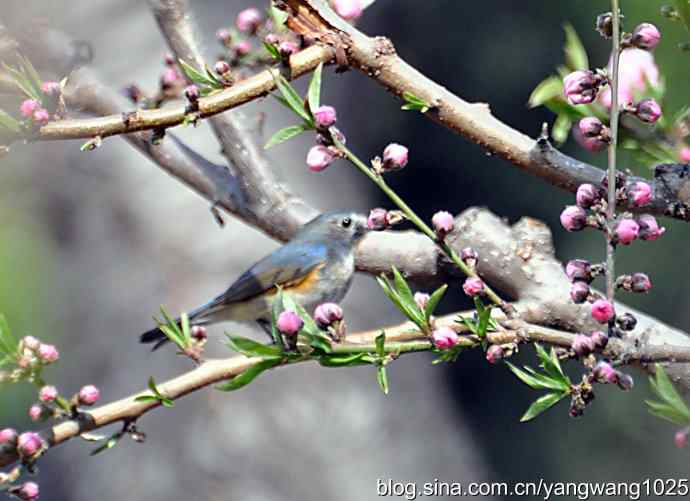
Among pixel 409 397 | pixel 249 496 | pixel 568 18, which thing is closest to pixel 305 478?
pixel 249 496

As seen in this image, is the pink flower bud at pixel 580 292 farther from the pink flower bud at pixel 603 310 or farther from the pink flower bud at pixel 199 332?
the pink flower bud at pixel 199 332

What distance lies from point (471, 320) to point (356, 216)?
1242 mm

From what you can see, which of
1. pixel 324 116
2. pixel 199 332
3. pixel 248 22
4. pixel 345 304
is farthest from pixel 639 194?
pixel 345 304

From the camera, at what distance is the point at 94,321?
3098mm

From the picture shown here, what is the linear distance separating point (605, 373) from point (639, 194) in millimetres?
180

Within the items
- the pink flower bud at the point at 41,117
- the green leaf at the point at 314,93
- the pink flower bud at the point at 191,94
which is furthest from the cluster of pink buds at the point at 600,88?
the pink flower bud at the point at 41,117

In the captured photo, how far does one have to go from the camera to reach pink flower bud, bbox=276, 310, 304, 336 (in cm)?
75

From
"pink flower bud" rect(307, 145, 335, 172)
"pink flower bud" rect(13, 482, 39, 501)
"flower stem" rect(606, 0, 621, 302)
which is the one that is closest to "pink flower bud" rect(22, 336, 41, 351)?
"pink flower bud" rect(13, 482, 39, 501)

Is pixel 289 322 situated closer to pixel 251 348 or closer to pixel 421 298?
pixel 251 348

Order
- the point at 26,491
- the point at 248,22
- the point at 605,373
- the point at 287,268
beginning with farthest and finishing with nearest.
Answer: the point at 287,268 → the point at 248,22 → the point at 26,491 → the point at 605,373

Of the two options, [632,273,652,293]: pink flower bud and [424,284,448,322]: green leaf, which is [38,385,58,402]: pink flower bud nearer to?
[424,284,448,322]: green leaf

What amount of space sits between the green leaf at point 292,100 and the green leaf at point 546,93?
1.40ft

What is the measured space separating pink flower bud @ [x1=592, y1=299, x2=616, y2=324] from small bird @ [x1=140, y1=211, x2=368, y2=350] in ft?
3.92

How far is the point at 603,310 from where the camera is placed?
29.1 inches
